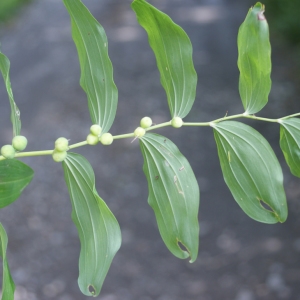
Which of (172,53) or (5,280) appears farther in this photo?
(172,53)

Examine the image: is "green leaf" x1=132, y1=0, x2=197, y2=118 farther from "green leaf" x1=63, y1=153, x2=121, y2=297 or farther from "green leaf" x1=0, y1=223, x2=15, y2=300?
"green leaf" x1=0, y1=223, x2=15, y2=300

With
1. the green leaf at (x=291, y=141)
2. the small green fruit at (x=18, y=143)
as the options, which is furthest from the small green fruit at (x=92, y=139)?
the green leaf at (x=291, y=141)

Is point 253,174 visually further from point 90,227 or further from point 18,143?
point 18,143

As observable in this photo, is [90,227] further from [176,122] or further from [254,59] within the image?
[254,59]

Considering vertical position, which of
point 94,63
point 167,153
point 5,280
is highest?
point 94,63

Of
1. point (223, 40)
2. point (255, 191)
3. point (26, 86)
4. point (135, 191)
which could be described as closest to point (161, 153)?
point (255, 191)

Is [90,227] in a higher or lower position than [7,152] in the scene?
lower

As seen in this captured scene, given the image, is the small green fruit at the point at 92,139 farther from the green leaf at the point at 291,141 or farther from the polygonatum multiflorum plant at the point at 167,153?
the green leaf at the point at 291,141

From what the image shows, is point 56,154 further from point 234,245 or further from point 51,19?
point 51,19

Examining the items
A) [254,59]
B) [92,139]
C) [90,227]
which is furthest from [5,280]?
[254,59]
